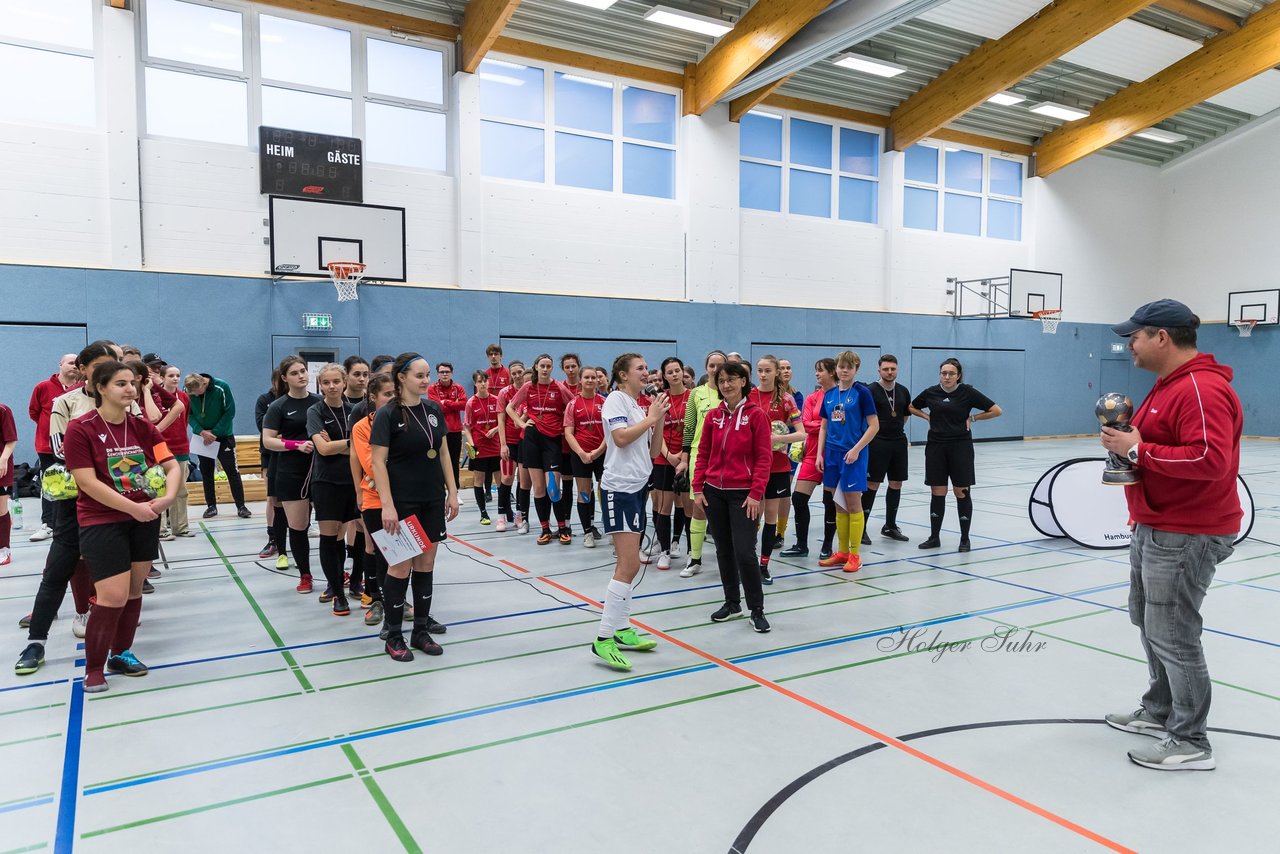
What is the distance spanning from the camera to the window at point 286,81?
1231 cm

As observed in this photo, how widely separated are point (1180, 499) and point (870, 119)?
17.6 m

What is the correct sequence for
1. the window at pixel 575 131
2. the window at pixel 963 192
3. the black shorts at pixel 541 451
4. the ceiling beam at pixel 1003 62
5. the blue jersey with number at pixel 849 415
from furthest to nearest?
the window at pixel 963 192
the window at pixel 575 131
the ceiling beam at pixel 1003 62
the black shorts at pixel 541 451
the blue jersey with number at pixel 849 415

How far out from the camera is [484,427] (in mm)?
9273

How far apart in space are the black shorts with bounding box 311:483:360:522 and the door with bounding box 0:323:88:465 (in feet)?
27.9

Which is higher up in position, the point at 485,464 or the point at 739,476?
the point at 739,476

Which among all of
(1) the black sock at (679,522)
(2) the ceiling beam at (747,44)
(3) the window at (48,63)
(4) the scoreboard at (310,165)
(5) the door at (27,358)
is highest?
(2) the ceiling beam at (747,44)

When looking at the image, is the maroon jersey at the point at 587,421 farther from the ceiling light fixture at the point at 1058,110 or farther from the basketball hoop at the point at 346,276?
the ceiling light fixture at the point at 1058,110

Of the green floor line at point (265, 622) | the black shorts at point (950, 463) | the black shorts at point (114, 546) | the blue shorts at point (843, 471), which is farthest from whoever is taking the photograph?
the black shorts at point (950, 463)

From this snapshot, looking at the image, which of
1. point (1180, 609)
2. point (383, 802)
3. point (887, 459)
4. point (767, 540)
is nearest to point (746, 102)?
point (887, 459)

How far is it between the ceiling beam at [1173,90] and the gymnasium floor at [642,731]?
1592 centimetres

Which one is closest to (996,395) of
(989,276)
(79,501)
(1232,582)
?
(989,276)

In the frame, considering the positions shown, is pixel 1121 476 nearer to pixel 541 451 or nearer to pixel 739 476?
pixel 739 476

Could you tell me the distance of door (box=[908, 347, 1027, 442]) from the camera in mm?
19984

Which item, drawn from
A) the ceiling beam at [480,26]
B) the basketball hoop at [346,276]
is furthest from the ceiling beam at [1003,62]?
the basketball hoop at [346,276]
